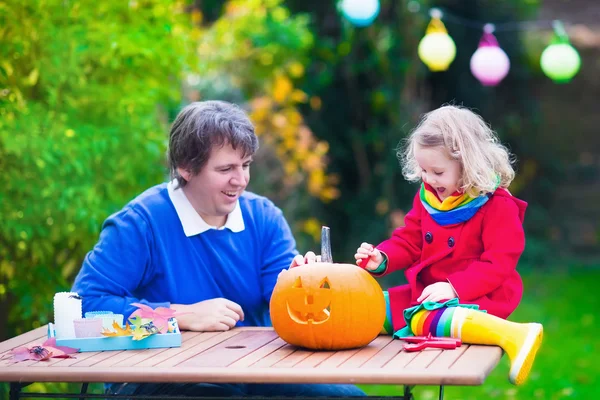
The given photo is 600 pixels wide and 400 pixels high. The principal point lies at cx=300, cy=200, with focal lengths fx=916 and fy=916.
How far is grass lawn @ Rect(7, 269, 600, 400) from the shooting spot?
5.43 metres

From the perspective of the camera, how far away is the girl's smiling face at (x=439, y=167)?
2730 mm

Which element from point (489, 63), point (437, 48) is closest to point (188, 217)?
point (437, 48)

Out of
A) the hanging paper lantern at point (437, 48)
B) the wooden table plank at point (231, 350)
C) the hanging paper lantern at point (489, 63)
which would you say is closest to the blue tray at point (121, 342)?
the wooden table plank at point (231, 350)

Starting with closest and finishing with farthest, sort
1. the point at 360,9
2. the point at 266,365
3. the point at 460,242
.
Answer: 1. the point at 266,365
2. the point at 460,242
3. the point at 360,9

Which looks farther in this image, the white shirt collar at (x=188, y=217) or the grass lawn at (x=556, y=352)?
the grass lawn at (x=556, y=352)

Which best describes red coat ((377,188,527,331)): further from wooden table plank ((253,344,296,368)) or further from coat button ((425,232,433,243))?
wooden table plank ((253,344,296,368))

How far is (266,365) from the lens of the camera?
2.46 m

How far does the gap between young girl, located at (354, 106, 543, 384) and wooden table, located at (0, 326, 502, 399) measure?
0.10 metres

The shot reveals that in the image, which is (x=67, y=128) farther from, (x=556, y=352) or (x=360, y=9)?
(x=556, y=352)

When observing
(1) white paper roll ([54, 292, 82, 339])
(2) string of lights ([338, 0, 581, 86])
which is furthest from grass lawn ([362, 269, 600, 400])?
(1) white paper roll ([54, 292, 82, 339])

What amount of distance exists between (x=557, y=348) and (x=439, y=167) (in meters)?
3.99

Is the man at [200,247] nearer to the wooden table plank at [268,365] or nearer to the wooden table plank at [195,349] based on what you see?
the wooden table plank at [195,349]

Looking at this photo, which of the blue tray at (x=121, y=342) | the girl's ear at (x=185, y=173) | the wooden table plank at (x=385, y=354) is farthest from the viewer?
the girl's ear at (x=185, y=173)

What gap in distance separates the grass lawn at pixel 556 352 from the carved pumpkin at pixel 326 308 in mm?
1473
